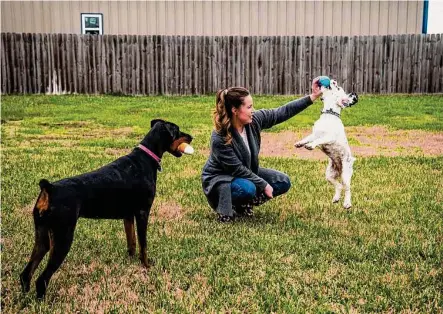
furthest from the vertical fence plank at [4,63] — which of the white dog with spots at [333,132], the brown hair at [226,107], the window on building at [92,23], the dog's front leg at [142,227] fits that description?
the dog's front leg at [142,227]

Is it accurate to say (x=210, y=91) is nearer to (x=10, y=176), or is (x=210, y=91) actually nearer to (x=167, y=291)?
(x=10, y=176)

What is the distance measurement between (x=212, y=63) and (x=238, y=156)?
41.7ft

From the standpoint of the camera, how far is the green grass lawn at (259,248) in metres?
3.89

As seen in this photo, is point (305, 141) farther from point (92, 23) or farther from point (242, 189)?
point (92, 23)

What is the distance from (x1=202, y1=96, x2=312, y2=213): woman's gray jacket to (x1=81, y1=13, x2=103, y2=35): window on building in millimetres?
15805

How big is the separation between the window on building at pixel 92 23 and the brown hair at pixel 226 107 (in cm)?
1595

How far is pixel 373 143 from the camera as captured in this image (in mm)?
10617

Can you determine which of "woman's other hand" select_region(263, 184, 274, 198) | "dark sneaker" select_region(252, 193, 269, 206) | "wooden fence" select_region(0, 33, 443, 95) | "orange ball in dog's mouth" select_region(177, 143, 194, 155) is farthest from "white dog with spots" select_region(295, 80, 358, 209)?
"wooden fence" select_region(0, 33, 443, 95)

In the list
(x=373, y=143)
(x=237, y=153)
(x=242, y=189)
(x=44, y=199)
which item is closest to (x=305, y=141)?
(x=237, y=153)

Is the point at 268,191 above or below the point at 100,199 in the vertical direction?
below

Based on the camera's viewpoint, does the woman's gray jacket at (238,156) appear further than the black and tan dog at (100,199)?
Yes

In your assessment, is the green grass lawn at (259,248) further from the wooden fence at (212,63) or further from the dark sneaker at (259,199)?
the wooden fence at (212,63)

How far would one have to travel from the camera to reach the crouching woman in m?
5.49

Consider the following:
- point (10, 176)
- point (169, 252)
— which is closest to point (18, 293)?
point (169, 252)
